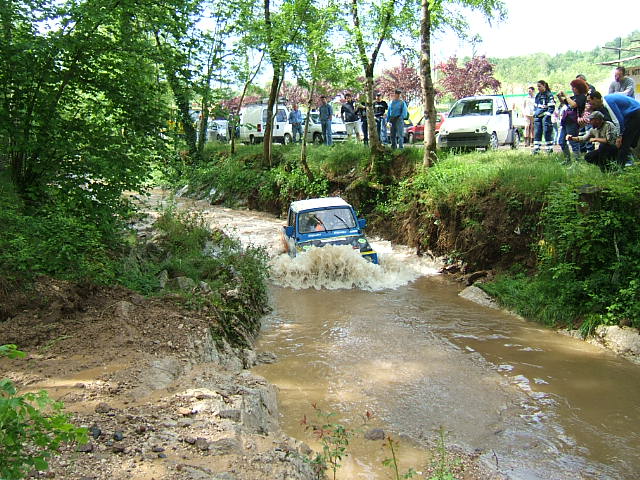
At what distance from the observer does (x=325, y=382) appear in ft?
23.0

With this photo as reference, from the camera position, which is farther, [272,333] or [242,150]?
[242,150]

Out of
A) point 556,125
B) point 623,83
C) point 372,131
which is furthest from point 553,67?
point 623,83

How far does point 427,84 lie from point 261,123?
52.0 feet

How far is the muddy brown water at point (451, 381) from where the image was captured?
5.39 metres

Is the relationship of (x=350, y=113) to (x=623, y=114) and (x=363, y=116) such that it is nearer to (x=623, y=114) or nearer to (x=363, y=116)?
(x=363, y=116)

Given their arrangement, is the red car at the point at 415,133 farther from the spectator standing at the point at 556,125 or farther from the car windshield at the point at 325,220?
the car windshield at the point at 325,220

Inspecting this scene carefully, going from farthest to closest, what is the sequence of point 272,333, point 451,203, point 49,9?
point 451,203 < point 272,333 < point 49,9

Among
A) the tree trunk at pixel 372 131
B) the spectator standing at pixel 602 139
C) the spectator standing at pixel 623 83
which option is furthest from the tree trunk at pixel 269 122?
the spectator standing at pixel 602 139

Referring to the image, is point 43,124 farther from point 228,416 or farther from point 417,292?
point 417,292

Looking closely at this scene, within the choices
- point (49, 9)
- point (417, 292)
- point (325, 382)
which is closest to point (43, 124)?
point (49, 9)

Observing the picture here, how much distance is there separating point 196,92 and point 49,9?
101 inches

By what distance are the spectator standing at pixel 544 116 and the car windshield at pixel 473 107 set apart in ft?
7.23

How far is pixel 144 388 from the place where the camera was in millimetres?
5090

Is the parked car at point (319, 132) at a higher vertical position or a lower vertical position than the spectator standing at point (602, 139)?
higher
